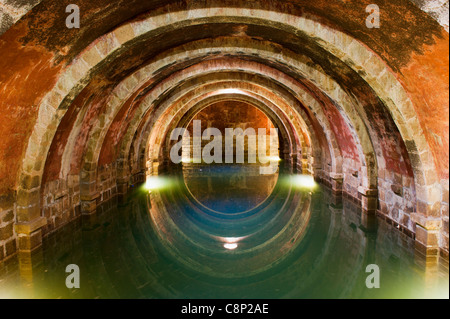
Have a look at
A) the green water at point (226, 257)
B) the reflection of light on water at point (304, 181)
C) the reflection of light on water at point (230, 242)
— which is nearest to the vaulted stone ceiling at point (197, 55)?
the green water at point (226, 257)

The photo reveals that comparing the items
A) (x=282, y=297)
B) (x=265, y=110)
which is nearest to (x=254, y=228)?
(x=282, y=297)

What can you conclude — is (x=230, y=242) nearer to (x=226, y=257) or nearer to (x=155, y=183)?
(x=226, y=257)

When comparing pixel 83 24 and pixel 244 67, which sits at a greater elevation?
pixel 244 67

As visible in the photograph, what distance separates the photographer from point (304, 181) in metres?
12.3

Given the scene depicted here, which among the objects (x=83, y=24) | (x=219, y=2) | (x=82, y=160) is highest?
(x=219, y=2)

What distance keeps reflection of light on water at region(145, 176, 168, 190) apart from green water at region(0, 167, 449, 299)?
2778 millimetres

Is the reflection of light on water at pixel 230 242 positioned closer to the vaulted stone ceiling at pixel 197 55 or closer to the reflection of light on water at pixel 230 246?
the reflection of light on water at pixel 230 246

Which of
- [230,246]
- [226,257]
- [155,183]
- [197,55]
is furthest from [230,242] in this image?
[155,183]

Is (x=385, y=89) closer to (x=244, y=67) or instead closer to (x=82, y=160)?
(x=244, y=67)

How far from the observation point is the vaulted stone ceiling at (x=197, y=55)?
13.1ft

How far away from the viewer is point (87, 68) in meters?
5.03

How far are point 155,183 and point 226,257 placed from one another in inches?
292
